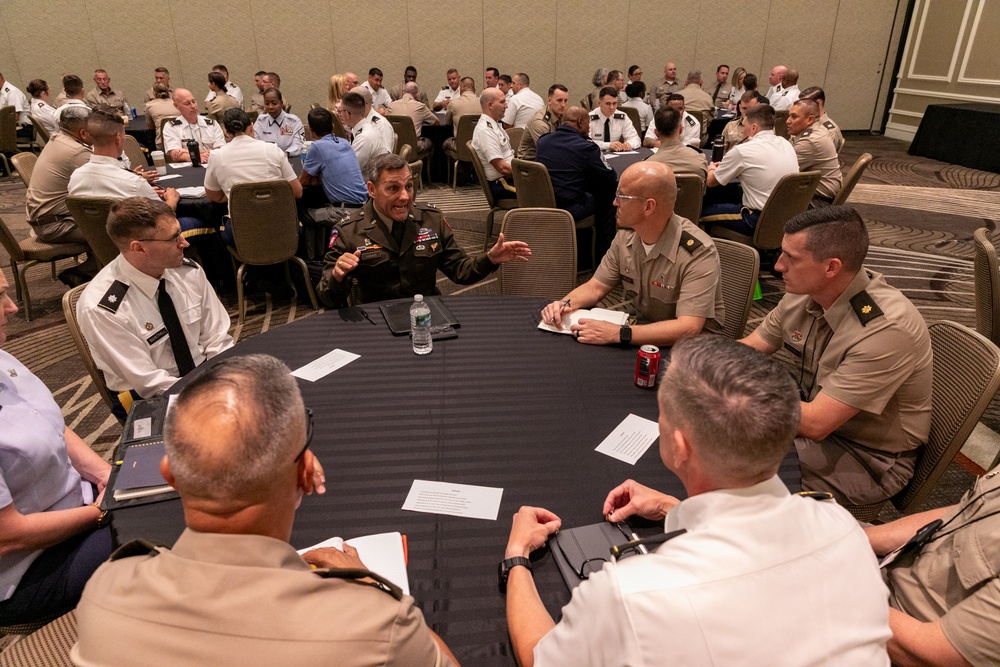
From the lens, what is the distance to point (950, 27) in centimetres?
985

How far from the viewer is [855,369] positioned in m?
1.86

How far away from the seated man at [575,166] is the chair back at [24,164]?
13.7 ft

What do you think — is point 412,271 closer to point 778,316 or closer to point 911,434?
point 778,316

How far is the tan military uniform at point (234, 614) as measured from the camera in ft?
2.70

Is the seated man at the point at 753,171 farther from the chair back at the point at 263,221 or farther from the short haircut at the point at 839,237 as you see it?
the chair back at the point at 263,221

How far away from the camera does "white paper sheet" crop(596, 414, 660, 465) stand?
164 cm

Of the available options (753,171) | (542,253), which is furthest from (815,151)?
(542,253)

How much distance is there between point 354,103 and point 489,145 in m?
1.36

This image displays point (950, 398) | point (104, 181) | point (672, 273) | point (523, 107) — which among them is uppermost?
point (523, 107)

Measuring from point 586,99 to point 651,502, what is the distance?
1094 cm

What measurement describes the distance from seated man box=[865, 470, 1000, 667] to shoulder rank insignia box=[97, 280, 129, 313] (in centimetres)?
256

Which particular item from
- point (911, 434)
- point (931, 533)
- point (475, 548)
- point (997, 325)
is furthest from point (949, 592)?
point (997, 325)

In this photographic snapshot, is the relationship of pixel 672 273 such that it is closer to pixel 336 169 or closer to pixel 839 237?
pixel 839 237

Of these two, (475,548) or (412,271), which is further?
(412,271)
